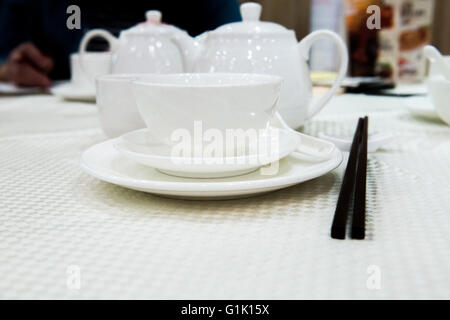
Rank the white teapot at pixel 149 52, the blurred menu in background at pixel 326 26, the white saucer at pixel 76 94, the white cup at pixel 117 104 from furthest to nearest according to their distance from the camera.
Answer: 1. the blurred menu in background at pixel 326 26
2. the white saucer at pixel 76 94
3. the white teapot at pixel 149 52
4. the white cup at pixel 117 104

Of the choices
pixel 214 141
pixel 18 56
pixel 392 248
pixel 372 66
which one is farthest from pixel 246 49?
pixel 372 66

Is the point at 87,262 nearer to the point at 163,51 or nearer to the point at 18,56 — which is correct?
the point at 163,51

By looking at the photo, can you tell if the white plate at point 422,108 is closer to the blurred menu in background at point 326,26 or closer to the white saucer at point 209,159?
the white saucer at point 209,159

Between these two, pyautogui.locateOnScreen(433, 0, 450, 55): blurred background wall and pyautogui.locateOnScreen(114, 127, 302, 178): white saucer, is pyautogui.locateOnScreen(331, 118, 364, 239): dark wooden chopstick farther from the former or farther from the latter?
pyautogui.locateOnScreen(433, 0, 450, 55): blurred background wall

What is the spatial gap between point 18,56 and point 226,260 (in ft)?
3.92

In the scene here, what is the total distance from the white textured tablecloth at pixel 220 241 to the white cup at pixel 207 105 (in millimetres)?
67

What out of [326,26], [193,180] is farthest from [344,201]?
[326,26]

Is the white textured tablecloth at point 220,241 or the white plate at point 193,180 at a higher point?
the white plate at point 193,180

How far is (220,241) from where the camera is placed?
29cm

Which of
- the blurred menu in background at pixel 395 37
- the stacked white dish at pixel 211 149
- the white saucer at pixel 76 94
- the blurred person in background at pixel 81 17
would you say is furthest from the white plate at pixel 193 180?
the blurred menu in background at pixel 395 37

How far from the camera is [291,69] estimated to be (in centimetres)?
59

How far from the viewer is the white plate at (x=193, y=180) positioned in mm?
339

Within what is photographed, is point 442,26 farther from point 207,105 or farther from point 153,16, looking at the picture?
point 207,105

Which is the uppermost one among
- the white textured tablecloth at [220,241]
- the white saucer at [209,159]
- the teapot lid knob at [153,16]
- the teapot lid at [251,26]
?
the teapot lid knob at [153,16]
